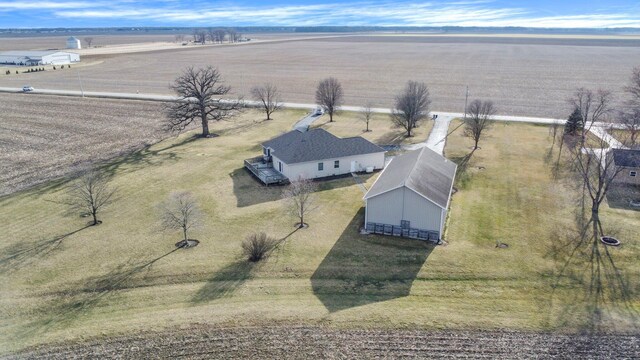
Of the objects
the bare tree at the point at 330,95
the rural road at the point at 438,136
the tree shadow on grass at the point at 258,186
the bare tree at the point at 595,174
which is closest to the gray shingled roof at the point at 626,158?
the bare tree at the point at 595,174

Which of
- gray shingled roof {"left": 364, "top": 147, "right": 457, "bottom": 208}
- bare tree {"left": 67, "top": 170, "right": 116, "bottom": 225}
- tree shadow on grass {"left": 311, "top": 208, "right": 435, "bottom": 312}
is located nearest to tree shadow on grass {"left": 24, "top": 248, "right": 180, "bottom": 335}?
bare tree {"left": 67, "top": 170, "right": 116, "bottom": 225}

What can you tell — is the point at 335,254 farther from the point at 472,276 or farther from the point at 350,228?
the point at 472,276

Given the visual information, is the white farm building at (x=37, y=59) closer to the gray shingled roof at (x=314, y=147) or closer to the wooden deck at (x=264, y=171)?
the wooden deck at (x=264, y=171)

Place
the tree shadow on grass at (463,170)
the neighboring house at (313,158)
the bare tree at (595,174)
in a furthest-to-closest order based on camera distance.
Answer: the neighboring house at (313,158), the tree shadow on grass at (463,170), the bare tree at (595,174)

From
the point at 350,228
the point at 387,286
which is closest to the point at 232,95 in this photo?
the point at 350,228

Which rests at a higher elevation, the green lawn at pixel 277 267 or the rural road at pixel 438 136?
the rural road at pixel 438 136

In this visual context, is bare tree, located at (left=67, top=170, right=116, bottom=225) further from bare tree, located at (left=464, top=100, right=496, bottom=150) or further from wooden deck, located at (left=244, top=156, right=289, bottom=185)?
bare tree, located at (left=464, top=100, right=496, bottom=150)

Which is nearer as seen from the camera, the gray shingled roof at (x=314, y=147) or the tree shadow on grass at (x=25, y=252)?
the tree shadow on grass at (x=25, y=252)

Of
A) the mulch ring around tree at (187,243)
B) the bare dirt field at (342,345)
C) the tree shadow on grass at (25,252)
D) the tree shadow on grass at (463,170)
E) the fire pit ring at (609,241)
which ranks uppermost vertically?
the tree shadow on grass at (463,170)
